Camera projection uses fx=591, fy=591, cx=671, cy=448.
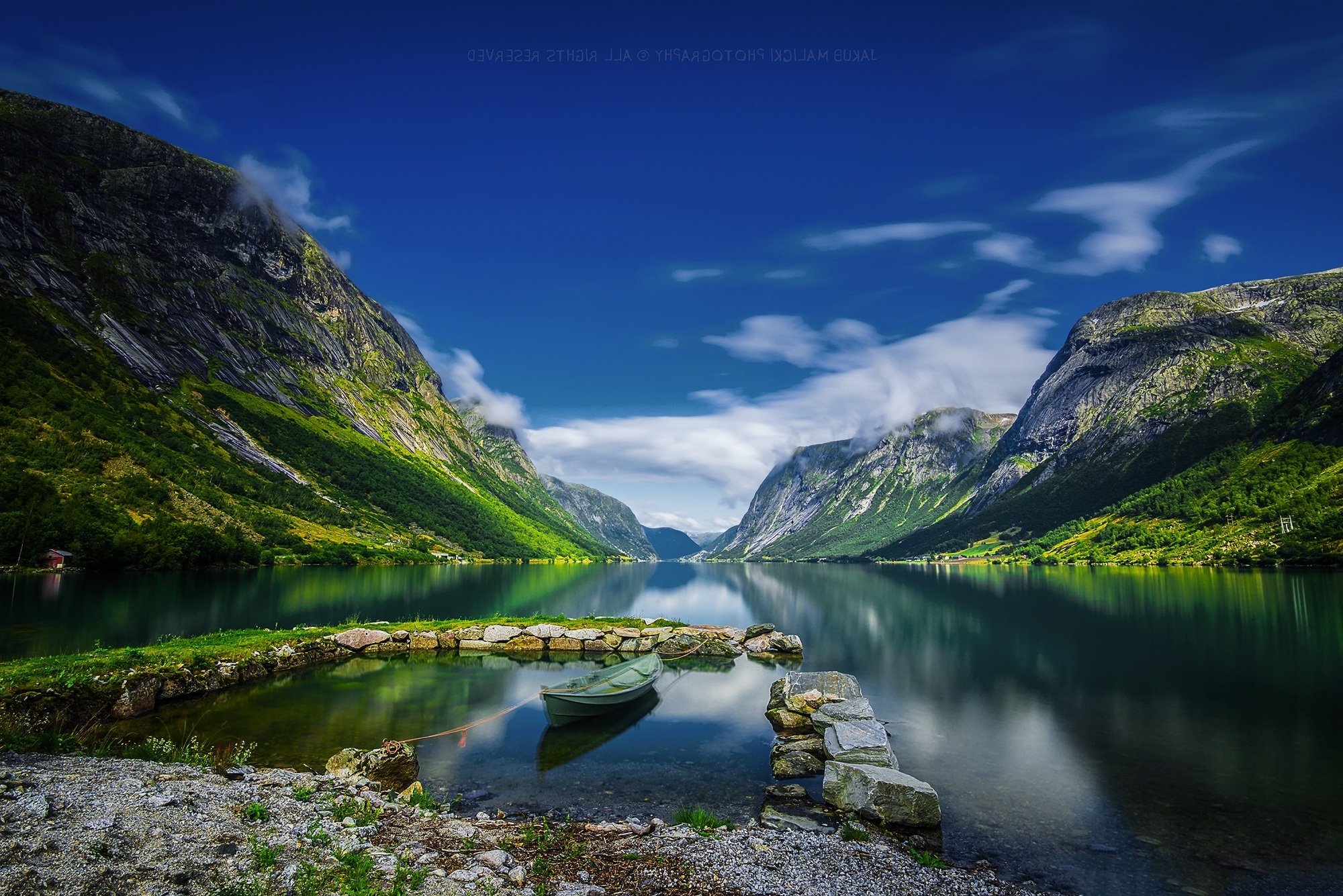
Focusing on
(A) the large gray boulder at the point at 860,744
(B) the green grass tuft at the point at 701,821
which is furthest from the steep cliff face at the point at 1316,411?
(B) the green grass tuft at the point at 701,821

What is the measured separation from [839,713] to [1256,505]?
570 feet

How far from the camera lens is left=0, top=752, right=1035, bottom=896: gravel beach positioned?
8.35 metres

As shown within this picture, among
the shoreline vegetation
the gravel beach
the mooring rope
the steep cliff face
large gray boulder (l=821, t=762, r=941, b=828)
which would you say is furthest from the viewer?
the steep cliff face

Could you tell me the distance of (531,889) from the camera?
9922 mm

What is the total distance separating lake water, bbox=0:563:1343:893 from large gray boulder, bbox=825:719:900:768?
1.46 m

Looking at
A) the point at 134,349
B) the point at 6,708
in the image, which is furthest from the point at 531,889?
the point at 134,349

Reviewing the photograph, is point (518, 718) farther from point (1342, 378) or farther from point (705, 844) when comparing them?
point (1342, 378)

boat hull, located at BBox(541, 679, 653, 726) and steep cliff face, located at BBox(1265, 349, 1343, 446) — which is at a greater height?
steep cliff face, located at BBox(1265, 349, 1343, 446)

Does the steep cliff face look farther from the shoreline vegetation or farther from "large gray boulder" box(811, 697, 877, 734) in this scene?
"large gray boulder" box(811, 697, 877, 734)

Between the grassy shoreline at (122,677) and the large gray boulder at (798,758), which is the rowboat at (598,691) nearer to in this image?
the large gray boulder at (798,758)

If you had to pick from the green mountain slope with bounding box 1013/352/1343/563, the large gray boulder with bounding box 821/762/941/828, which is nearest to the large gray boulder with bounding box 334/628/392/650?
the large gray boulder with bounding box 821/762/941/828

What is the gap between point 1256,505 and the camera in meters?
138

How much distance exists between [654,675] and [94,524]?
89134 millimetres

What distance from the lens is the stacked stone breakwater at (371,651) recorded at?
66.0 ft
